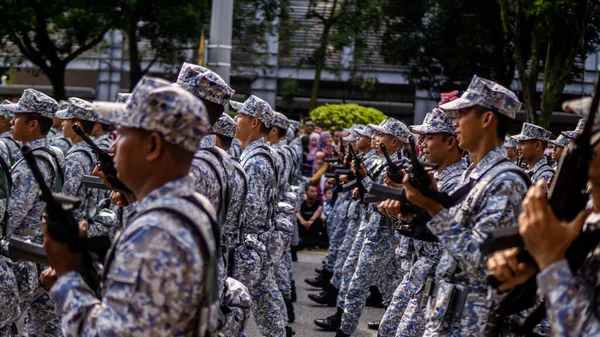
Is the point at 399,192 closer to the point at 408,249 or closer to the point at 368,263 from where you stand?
the point at 408,249

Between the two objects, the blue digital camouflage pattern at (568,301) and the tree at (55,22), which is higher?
the blue digital camouflage pattern at (568,301)

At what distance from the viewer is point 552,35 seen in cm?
1927

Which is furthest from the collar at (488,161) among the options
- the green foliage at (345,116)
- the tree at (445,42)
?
the tree at (445,42)

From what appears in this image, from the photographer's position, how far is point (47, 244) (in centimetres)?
355

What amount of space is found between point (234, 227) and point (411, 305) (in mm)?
1454

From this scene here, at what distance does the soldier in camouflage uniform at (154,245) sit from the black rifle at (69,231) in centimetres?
4

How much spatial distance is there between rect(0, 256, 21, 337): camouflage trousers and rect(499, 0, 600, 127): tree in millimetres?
13413

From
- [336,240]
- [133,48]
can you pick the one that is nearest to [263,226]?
[336,240]

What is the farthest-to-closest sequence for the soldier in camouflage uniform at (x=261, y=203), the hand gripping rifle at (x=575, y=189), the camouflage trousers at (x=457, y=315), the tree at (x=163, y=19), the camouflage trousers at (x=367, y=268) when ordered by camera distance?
the tree at (x=163, y=19) < the camouflage trousers at (x=367, y=268) < the soldier in camouflage uniform at (x=261, y=203) < the camouflage trousers at (x=457, y=315) < the hand gripping rifle at (x=575, y=189)

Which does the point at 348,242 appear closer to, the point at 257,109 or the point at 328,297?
the point at 328,297

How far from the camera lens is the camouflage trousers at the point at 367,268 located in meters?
9.83

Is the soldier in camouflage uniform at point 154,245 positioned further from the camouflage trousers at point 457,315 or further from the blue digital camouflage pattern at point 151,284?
the camouflage trousers at point 457,315

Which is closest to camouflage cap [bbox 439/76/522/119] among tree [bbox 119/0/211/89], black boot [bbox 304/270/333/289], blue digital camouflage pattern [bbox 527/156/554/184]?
blue digital camouflage pattern [bbox 527/156/554/184]

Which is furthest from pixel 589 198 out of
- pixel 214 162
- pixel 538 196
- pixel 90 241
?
pixel 214 162
